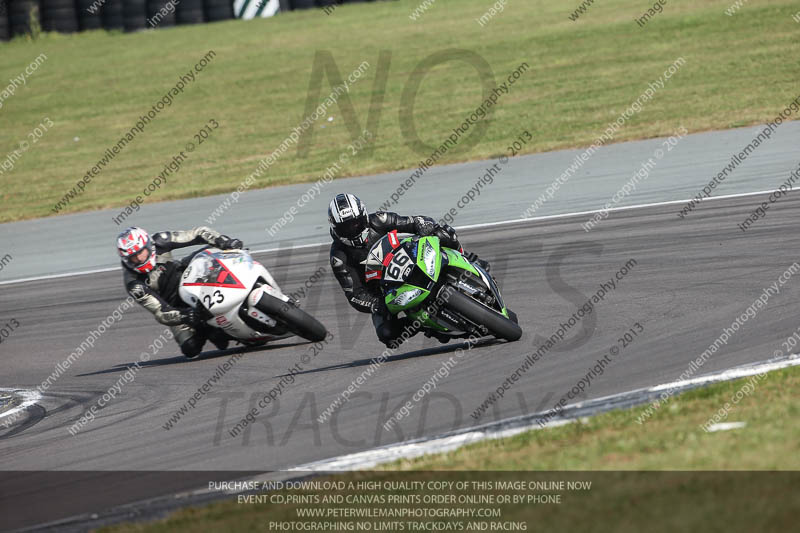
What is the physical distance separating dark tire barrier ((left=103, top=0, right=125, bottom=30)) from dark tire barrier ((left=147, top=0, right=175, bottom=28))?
1.12 meters

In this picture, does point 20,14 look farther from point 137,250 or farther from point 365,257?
point 365,257

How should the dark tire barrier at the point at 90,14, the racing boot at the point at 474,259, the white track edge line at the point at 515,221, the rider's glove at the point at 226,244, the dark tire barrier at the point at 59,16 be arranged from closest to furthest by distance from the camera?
1. the racing boot at the point at 474,259
2. the rider's glove at the point at 226,244
3. the white track edge line at the point at 515,221
4. the dark tire barrier at the point at 59,16
5. the dark tire barrier at the point at 90,14

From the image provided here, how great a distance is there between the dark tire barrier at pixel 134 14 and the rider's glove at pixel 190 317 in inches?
1271

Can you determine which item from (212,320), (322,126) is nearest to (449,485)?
(212,320)

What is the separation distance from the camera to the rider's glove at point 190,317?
10711 mm

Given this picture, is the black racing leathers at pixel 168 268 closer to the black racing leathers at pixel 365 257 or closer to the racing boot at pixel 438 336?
the black racing leathers at pixel 365 257

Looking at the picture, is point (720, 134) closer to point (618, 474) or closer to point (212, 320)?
point (212, 320)

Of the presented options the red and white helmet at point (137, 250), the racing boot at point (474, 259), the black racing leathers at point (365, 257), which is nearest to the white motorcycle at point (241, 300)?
the red and white helmet at point (137, 250)

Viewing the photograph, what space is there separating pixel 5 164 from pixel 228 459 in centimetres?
2384

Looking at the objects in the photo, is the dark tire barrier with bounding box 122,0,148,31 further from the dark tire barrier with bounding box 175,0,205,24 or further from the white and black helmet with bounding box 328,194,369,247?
the white and black helmet with bounding box 328,194,369,247

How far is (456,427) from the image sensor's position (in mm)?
7207

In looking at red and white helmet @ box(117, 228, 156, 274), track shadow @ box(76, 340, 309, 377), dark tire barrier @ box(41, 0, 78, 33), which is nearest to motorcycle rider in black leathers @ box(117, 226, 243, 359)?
red and white helmet @ box(117, 228, 156, 274)

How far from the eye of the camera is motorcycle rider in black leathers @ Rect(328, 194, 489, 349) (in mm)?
9594

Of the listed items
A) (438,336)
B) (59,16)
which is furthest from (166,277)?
(59,16)
